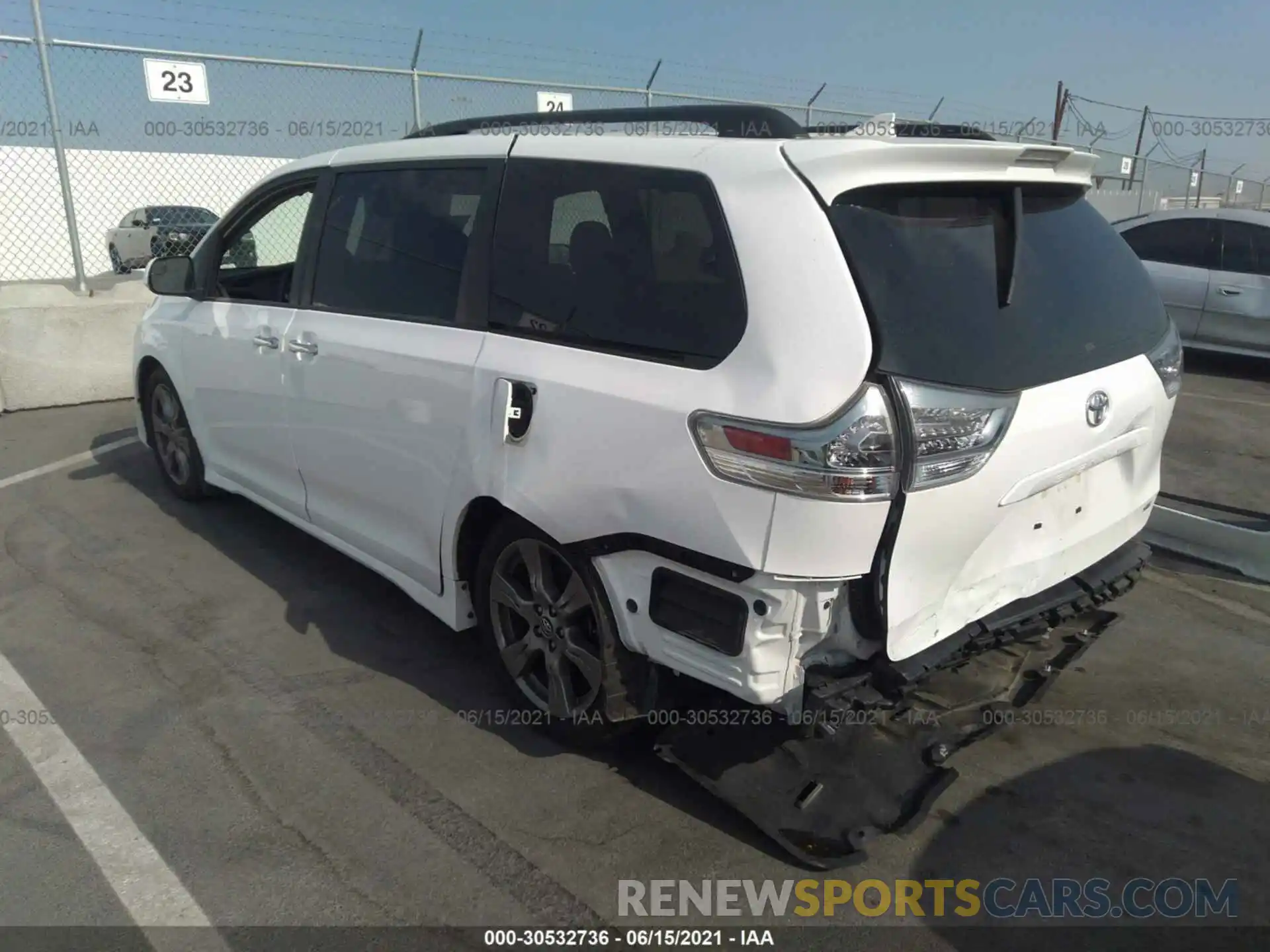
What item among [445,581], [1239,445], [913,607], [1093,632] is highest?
[913,607]

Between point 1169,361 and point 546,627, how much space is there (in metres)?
2.22

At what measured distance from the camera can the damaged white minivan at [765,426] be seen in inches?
91.5

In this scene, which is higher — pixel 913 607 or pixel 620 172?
pixel 620 172

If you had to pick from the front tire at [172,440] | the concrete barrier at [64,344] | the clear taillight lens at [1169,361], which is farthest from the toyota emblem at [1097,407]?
the concrete barrier at [64,344]

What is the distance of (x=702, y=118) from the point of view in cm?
287

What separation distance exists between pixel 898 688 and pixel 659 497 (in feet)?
2.61

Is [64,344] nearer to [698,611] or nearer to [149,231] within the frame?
[698,611]

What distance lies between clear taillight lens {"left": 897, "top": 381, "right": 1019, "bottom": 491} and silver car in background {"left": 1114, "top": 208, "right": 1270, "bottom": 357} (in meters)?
8.50

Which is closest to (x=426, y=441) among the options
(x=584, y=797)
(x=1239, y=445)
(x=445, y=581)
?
(x=445, y=581)

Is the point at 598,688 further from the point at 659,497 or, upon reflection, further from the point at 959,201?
the point at 959,201

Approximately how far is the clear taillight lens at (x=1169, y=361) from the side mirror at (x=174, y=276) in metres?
4.34

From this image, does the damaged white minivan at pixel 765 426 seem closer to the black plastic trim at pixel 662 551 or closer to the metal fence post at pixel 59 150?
the black plastic trim at pixel 662 551

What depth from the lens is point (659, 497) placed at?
8.16ft

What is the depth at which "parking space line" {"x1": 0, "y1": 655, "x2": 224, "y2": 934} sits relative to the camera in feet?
8.24
